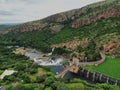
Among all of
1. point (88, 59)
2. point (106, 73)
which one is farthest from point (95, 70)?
point (88, 59)

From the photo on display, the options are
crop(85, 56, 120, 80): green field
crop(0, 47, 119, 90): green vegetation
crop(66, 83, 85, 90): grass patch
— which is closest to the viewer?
crop(0, 47, 119, 90): green vegetation

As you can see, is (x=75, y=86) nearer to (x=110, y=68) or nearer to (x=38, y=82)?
(x=38, y=82)

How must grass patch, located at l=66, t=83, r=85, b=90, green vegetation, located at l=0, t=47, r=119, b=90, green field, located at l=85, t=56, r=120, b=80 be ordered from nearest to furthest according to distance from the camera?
green vegetation, located at l=0, t=47, r=119, b=90, grass patch, located at l=66, t=83, r=85, b=90, green field, located at l=85, t=56, r=120, b=80

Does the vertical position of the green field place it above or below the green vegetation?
below

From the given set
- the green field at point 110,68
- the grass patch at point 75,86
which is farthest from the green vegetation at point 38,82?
the green field at point 110,68

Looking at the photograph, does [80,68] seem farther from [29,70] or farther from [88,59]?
[29,70]

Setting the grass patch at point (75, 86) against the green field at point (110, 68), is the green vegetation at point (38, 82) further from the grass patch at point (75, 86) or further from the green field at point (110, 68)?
the green field at point (110, 68)

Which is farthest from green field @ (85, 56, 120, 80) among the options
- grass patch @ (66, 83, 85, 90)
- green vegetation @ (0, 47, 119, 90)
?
grass patch @ (66, 83, 85, 90)

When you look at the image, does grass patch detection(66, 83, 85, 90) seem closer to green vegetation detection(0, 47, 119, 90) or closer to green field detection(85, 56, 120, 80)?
green vegetation detection(0, 47, 119, 90)

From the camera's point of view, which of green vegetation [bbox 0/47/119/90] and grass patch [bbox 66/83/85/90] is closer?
green vegetation [bbox 0/47/119/90]
